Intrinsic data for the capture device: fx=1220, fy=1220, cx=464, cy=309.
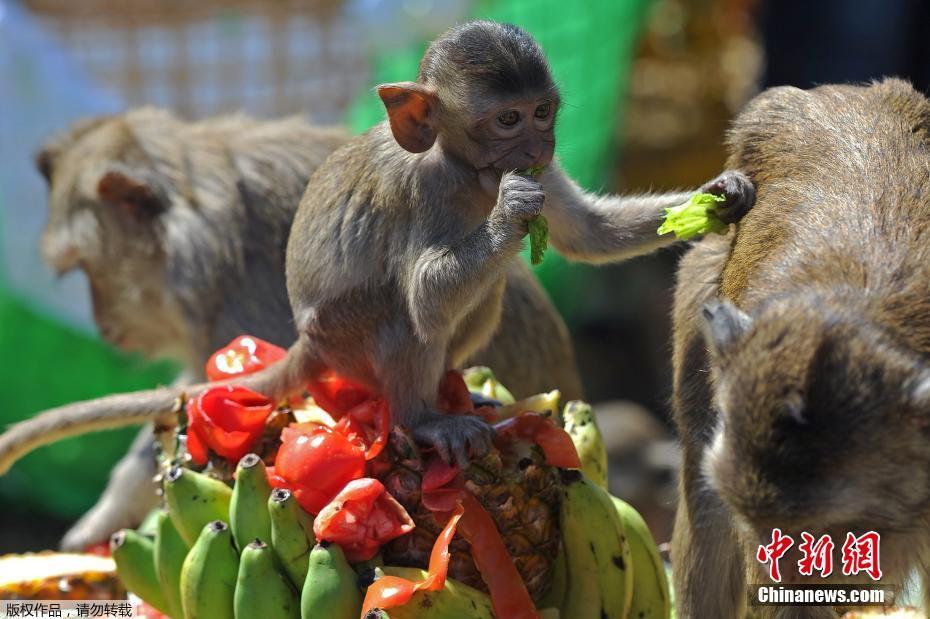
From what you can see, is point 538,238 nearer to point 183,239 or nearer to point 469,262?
point 469,262

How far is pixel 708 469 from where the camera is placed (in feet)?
9.29

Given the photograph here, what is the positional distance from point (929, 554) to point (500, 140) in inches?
62.1

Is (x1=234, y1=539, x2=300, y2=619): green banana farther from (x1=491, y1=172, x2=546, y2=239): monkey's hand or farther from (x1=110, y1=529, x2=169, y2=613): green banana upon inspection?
(x1=491, y1=172, x2=546, y2=239): monkey's hand

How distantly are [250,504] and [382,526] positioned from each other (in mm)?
386

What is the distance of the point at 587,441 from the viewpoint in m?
3.82

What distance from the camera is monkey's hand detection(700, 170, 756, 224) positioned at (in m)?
3.44

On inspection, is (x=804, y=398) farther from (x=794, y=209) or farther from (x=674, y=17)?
(x=674, y=17)

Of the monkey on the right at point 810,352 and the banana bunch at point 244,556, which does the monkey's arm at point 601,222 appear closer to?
the monkey on the right at point 810,352

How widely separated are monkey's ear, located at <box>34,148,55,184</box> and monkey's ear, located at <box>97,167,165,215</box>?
25.2 inches

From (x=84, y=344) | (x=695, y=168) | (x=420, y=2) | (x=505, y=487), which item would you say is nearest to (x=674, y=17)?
(x=695, y=168)

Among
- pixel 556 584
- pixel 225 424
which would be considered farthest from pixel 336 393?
pixel 556 584

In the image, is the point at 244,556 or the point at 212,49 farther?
the point at 212,49

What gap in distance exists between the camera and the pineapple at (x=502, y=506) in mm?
3221

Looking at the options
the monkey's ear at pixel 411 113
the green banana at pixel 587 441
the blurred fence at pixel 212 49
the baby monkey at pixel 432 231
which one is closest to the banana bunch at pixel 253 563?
the baby monkey at pixel 432 231
